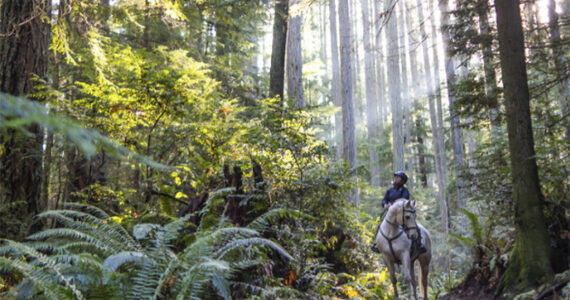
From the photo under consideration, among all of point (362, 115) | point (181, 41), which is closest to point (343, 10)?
point (181, 41)

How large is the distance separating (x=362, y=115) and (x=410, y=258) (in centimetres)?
4553

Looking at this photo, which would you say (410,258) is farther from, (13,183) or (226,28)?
(226,28)

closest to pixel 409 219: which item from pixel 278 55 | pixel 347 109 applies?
pixel 278 55

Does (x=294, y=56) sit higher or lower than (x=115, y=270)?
higher

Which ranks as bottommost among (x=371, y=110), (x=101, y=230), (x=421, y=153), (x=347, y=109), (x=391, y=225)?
(x=391, y=225)

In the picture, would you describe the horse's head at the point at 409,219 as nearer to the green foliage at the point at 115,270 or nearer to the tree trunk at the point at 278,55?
the green foliage at the point at 115,270

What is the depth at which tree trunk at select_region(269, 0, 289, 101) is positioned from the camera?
38.2ft

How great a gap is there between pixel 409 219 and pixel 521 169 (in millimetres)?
2391

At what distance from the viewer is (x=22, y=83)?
5258 millimetres

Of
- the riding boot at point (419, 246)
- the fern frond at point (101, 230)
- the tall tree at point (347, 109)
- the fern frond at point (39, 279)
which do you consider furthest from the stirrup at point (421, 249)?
the tall tree at point (347, 109)

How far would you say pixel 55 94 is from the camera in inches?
203

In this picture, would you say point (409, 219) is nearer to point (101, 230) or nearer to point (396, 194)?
point (396, 194)

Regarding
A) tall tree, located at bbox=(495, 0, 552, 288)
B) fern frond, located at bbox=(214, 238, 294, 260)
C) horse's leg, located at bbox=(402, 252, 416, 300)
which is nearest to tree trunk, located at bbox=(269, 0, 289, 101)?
horse's leg, located at bbox=(402, 252, 416, 300)

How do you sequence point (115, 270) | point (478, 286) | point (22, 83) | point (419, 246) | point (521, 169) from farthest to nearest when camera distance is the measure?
point (419, 246) < point (478, 286) < point (521, 169) < point (22, 83) < point (115, 270)
